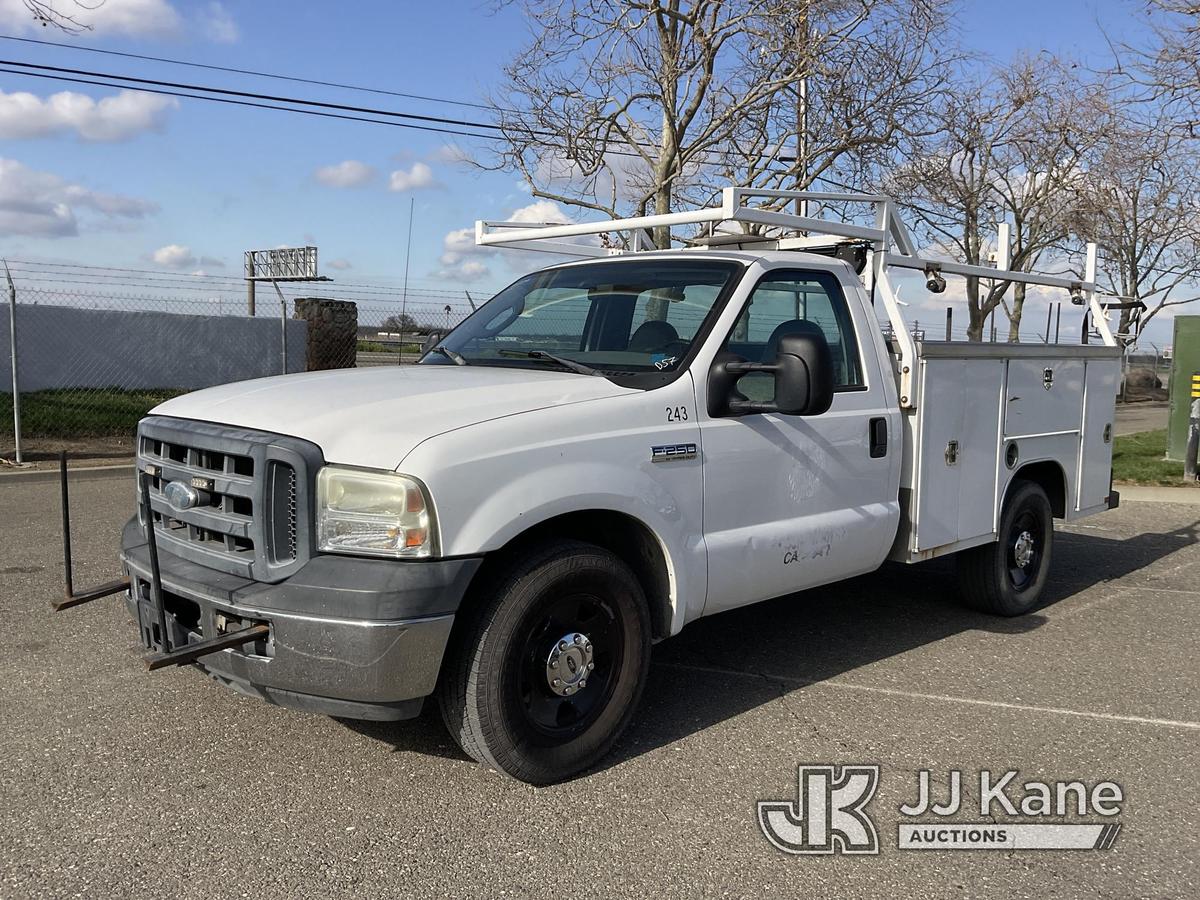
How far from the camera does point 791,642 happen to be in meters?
5.65

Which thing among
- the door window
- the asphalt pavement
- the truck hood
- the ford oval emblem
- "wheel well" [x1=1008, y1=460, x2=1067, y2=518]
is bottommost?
the asphalt pavement

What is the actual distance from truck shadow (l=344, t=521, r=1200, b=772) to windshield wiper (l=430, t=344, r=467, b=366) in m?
1.55

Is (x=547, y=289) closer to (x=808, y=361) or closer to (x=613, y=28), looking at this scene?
(x=808, y=361)

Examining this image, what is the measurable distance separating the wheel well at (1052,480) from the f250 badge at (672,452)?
10.3ft

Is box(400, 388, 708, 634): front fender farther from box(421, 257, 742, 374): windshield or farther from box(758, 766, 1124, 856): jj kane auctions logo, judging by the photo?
box(758, 766, 1124, 856): jj kane auctions logo

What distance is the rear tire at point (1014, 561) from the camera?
611 cm

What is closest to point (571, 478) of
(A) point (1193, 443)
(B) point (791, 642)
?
(B) point (791, 642)

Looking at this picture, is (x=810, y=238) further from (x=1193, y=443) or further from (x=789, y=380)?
(x=1193, y=443)

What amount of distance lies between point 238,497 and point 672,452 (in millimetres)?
1595

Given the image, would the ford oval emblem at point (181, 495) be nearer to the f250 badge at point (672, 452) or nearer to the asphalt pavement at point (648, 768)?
the asphalt pavement at point (648, 768)

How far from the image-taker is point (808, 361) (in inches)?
161

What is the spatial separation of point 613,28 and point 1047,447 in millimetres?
9699

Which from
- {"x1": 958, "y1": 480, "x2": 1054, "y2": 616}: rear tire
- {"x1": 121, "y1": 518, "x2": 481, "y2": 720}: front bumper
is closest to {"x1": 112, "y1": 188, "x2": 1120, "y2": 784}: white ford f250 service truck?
{"x1": 121, "y1": 518, "x2": 481, "y2": 720}: front bumper

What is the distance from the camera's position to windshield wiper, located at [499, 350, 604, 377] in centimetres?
427
